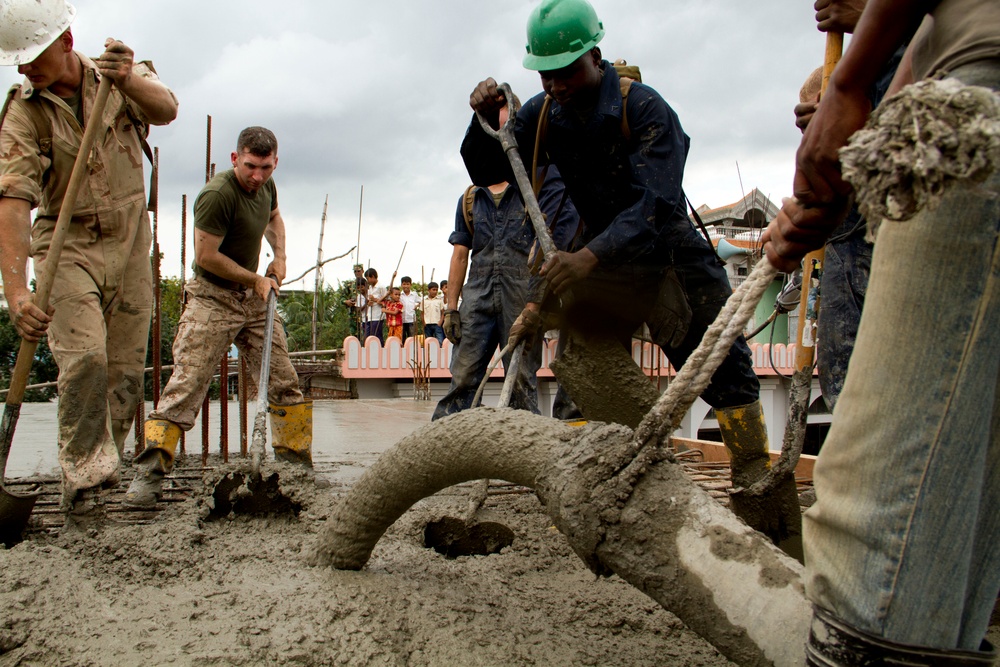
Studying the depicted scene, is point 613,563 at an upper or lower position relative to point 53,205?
lower

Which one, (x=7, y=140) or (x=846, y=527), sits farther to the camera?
(x=7, y=140)

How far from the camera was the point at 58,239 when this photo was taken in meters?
3.17

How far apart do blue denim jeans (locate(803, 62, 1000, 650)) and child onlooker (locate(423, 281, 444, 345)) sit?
42.4ft

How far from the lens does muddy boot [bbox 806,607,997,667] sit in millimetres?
950

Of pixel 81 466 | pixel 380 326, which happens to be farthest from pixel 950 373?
pixel 380 326

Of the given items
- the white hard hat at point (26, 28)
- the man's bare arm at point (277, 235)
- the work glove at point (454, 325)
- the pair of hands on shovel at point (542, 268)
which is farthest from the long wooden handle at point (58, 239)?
the work glove at point (454, 325)

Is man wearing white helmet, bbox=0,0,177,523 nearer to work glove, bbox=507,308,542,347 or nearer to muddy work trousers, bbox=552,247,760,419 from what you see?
work glove, bbox=507,308,542,347

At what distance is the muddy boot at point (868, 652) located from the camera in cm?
95

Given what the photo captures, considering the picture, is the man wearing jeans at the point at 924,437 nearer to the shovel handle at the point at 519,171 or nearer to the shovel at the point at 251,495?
the shovel handle at the point at 519,171

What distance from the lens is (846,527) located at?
99 cm

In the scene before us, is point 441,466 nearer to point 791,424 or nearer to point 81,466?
point 791,424

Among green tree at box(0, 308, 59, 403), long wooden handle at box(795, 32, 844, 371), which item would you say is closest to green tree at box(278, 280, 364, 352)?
green tree at box(0, 308, 59, 403)

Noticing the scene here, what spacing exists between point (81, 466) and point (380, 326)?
12490 millimetres

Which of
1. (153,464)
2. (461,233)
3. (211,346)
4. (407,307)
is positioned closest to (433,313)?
(407,307)
